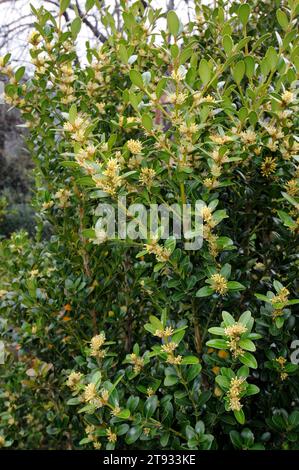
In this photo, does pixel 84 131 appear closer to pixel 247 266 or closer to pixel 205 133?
pixel 205 133

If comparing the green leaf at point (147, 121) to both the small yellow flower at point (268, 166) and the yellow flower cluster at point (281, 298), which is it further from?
the yellow flower cluster at point (281, 298)

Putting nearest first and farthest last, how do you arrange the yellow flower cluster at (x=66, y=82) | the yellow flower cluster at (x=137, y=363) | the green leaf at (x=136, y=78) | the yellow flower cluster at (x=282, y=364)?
the green leaf at (x=136, y=78) → the yellow flower cluster at (x=282, y=364) → the yellow flower cluster at (x=137, y=363) → the yellow flower cluster at (x=66, y=82)

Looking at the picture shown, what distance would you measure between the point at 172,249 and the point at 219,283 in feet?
0.49

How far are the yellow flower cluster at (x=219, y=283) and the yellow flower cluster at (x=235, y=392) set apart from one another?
0.71ft

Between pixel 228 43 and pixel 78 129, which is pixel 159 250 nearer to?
pixel 78 129

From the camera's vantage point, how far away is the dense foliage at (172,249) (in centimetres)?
120

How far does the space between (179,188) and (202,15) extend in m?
1.06

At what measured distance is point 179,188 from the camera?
129 centimetres

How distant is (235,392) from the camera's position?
110 centimetres

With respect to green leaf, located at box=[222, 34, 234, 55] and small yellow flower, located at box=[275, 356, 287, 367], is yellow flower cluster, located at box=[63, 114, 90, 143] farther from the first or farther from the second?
small yellow flower, located at box=[275, 356, 287, 367]

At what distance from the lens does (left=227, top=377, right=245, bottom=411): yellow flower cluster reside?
3.60 feet

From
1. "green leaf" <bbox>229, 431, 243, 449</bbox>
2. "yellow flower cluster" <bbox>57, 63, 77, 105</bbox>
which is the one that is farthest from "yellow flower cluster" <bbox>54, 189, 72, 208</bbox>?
"green leaf" <bbox>229, 431, 243, 449</bbox>

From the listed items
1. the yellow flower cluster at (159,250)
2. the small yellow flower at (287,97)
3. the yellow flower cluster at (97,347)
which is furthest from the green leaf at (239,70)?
the yellow flower cluster at (97,347)

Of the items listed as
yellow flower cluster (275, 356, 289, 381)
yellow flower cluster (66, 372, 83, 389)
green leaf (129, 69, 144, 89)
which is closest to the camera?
green leaf (129, 69, 144, 89)
